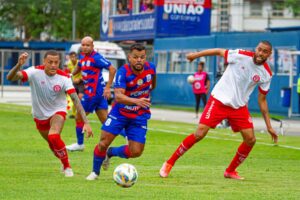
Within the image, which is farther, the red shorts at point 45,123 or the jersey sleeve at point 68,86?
the red shorts at point 45,123

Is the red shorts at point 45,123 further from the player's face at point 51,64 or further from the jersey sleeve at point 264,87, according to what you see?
the jersey sleeve at point 264,87

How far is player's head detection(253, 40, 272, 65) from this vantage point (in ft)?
49.8

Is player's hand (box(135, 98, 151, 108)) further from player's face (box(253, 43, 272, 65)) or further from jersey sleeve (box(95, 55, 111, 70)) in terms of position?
jersey sleeve (box(95, 55, 111, 70))

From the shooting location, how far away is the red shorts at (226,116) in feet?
51.2

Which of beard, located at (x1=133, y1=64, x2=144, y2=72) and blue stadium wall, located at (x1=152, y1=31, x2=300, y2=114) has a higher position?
beard, located at (x1=133, y1=64, x2=144, y2=72)

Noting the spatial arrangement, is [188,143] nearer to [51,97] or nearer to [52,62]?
[51,97]

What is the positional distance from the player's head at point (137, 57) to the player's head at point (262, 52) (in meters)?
1.92

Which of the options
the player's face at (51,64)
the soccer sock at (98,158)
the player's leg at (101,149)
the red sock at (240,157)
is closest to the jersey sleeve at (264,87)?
the red sock at (240,157)

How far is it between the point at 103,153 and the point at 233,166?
2229mm

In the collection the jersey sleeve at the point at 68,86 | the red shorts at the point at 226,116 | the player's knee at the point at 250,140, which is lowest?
the player's knee at the point at 250,140

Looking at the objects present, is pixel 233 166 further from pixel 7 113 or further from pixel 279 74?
pixel 279 74

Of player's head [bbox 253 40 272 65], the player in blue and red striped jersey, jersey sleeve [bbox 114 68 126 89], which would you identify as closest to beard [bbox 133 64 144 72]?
the player in blue and red striped jersey

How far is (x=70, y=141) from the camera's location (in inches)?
909

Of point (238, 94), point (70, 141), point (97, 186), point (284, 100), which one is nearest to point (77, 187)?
point (97, 186)
